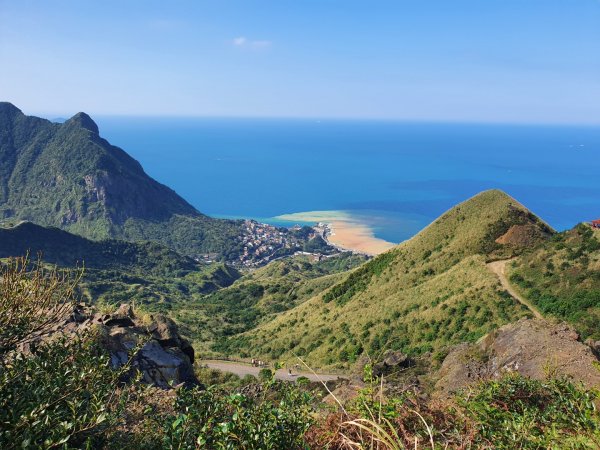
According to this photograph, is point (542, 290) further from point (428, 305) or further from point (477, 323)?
point (428, 305)

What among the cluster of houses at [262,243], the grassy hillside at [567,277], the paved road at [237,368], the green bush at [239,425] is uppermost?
the green bush at [239,425]

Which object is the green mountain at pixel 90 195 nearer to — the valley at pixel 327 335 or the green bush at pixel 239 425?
the valley at pixel 327 335

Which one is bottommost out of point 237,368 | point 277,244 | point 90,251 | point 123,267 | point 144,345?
point 277,244

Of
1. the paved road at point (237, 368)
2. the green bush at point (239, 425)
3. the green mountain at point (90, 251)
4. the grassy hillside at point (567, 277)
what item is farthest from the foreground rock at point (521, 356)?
the green mountain at point (90, 251)

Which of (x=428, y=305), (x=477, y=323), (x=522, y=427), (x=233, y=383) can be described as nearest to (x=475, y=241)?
(x=428, y=305)

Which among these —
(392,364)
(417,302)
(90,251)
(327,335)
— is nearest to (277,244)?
(90,251)

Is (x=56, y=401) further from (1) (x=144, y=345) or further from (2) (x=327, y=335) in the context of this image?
(2) (x=327, y=335)

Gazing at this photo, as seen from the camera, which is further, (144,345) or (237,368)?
(237,368)

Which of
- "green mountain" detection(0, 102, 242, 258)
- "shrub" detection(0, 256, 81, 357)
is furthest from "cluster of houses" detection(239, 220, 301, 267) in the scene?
"shrub" detection(0, 256, 81, 357)
